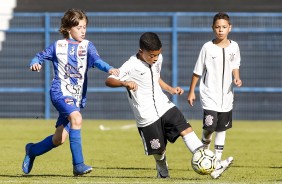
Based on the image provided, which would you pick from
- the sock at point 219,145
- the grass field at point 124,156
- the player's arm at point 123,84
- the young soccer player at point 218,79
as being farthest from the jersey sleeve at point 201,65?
the player's arm at point 123,84

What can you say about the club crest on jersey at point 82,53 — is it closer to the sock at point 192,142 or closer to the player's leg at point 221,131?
the sock at point 192,142

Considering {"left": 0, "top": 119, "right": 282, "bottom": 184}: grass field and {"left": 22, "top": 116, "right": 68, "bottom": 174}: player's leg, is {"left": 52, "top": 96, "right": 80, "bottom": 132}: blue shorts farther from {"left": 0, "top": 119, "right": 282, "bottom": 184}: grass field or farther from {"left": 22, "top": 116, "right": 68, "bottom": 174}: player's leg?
{"left": 0, "top": 119, "right": 282, "bottom": 184}: grass field

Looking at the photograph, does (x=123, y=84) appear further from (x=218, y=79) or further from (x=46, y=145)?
(x=218, y=79)

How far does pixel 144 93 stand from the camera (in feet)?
34.4

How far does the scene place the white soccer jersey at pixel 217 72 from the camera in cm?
1207

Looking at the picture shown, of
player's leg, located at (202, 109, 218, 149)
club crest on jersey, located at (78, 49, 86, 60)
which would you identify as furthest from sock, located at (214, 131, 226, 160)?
club crest on jersey, located at (78, 49, 86, 60)

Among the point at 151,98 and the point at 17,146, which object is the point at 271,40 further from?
the point at 151,98

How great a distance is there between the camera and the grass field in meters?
10.8

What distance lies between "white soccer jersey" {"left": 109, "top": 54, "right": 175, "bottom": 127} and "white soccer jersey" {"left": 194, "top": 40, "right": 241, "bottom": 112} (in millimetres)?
1642

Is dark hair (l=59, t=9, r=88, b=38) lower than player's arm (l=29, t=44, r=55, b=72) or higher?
higher

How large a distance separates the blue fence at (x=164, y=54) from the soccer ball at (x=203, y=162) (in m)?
13.0

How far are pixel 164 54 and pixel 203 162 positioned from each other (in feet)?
44.7

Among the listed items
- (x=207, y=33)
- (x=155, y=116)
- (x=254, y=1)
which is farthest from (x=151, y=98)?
(x=254, y=1)

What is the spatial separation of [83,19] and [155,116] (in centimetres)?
138
